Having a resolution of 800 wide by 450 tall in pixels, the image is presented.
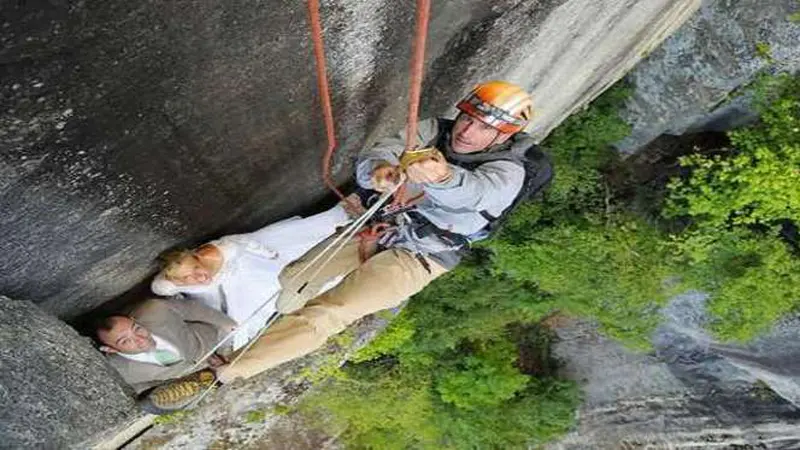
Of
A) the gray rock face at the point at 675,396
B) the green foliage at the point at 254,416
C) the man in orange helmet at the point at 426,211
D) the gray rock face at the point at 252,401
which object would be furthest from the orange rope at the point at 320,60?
the gray rock face at the point at 675,396

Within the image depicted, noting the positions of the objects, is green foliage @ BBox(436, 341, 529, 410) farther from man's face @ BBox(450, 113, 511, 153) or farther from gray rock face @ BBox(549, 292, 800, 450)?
man's face @ BBox(450, 113, 511, 153)

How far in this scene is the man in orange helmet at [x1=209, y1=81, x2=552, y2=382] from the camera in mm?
3848

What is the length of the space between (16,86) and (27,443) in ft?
7.08

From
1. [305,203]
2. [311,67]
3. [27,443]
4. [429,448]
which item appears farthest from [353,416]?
[311,67]

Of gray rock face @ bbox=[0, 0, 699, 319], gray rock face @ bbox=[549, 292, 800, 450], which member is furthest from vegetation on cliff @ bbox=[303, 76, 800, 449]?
gray rock face @ bbox=[0, 0, 699, 319]

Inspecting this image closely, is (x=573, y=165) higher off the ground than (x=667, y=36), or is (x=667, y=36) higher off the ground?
(x=667, y=36)

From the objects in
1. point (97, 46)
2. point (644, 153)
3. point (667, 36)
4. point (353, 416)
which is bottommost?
point (353, 416)

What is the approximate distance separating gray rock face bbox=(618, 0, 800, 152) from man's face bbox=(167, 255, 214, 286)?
3.76 m

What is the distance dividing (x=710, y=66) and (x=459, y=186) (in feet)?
10.2

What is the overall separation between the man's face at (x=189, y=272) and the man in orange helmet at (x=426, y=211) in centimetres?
56

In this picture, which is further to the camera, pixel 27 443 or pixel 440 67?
pixel 440 67

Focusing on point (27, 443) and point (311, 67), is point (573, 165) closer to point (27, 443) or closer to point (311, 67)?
point (311, 67)

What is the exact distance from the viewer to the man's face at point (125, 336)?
3980 millimetres

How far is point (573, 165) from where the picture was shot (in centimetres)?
675
